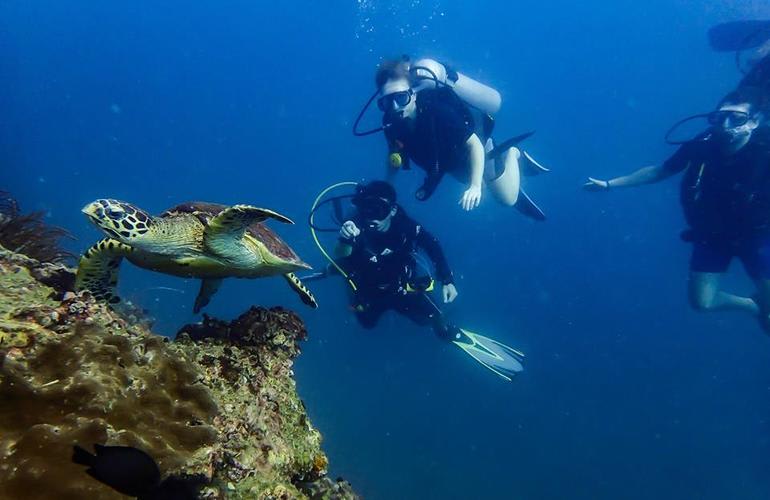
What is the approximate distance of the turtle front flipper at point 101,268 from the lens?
3.20m

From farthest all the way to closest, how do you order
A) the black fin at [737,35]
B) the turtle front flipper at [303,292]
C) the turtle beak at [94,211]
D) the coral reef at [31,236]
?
the black fin at [737,35]
the coral reef at [31,236]
the turtle front flipper at [303,292]
the turtle beak at [94,211]

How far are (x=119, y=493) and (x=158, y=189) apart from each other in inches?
3743

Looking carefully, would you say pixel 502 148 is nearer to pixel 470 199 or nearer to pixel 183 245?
pixel 470 199

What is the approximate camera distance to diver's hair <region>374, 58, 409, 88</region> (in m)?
7.84

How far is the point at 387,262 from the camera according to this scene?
8227mm

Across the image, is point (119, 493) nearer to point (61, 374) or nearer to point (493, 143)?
point (61, 374)

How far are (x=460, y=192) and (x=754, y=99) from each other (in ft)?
146

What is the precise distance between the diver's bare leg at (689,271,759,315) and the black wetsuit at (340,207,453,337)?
15.6 ft

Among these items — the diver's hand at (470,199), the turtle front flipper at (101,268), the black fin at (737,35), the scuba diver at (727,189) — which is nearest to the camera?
the turtle front flipper at (101,268)

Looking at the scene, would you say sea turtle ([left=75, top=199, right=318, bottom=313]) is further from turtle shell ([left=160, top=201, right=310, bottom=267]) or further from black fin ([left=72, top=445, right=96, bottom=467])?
black fin ([left=72, top=445, right=96, bottom=467])

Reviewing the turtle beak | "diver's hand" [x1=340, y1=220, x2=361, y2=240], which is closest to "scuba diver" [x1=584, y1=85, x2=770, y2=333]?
"diver's hand" [x1=340, y1=220, x2=361, y2=240]

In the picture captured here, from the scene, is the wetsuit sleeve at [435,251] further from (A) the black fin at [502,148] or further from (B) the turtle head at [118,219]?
(B) the turtle head at [118,219]

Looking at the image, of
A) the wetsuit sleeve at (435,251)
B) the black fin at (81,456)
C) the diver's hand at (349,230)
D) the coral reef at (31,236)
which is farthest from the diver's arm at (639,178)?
the black fin at (81,456)

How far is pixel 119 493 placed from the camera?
1743 millimetres
